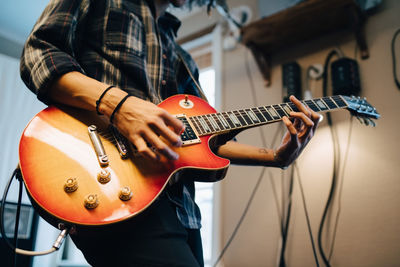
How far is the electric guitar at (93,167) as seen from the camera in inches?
27.9

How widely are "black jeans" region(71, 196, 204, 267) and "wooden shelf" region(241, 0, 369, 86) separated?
1.82 meters

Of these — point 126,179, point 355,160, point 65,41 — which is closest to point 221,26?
point 355,160

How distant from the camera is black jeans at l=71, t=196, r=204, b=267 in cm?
74

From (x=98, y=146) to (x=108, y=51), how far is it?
14.5 inches

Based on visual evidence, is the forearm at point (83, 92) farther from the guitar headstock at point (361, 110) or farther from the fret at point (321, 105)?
the guitar headstock at point (361, 110)

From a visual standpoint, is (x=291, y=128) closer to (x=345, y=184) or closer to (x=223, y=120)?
(x=223, y=120)

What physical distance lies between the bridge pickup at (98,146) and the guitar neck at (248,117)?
0.98 feet

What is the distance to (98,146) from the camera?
32.8 inches

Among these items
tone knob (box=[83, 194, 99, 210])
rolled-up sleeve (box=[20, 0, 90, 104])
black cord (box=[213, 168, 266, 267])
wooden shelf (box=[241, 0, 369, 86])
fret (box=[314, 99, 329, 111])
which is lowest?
black cord (box=[213, 168, 266, 267])

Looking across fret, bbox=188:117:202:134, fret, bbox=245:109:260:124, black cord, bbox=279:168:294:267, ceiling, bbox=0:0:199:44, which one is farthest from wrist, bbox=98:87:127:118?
ceiling, bbox=0:0:199:44

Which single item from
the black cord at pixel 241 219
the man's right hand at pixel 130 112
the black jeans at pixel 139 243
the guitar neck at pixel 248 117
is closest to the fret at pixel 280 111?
the guitar neck at pixel 248 117

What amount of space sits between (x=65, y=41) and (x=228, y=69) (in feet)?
6.68

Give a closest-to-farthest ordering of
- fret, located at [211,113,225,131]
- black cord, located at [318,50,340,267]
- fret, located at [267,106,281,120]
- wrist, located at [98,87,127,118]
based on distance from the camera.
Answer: wrist, located at [98,87,127,118], fret, located at [211,113,225,131], fret, located at [267,106,281,120], black cord, located at [318,50,340,267]

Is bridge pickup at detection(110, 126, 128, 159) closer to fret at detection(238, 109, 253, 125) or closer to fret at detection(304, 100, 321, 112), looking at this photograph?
fret at detection(238, 109, 253, 125)
